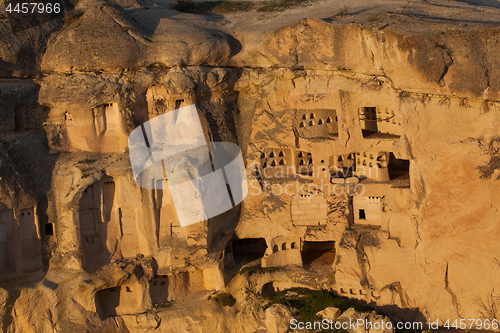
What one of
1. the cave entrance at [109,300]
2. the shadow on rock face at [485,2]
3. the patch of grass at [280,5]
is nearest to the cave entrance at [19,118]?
the cave entrance at [109,300]

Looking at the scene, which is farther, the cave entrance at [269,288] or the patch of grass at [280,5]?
the patch of grass at [280,5]

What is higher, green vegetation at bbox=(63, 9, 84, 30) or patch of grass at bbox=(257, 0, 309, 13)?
patch of grass at bbox=(257, 0, 309, 13)

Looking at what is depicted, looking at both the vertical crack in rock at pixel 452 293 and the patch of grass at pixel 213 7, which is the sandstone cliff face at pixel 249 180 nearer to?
the vertical crack in rock at pixel 452 293

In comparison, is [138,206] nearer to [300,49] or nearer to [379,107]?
[300,49]

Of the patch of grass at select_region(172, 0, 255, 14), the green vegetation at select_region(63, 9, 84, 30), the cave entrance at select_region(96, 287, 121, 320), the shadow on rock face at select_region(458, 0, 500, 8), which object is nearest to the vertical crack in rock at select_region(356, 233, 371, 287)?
the cave entrance at select_region(96, 287, 121, 320)

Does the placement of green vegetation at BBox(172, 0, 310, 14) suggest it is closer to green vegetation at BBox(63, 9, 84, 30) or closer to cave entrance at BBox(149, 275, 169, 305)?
green vegetation at BBox(63, 9, 84, 30)

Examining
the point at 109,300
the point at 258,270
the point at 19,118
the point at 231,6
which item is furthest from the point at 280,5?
the point at 109,300

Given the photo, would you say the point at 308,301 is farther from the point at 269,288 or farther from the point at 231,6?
the point at 231,6
